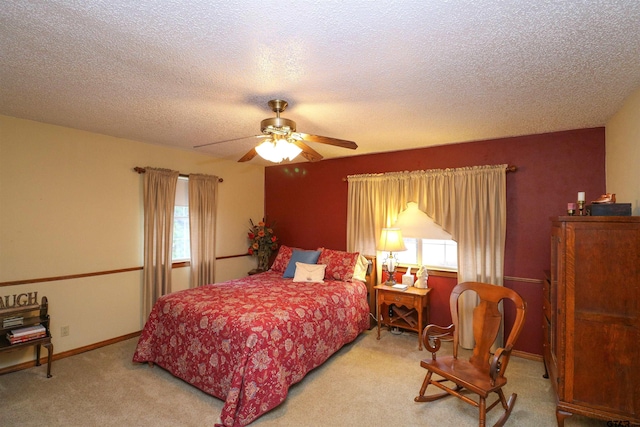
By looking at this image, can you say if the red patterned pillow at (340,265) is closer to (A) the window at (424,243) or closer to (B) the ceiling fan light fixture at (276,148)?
(A) the window at (424,243)

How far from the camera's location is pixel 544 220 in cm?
343

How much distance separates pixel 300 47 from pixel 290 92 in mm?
623

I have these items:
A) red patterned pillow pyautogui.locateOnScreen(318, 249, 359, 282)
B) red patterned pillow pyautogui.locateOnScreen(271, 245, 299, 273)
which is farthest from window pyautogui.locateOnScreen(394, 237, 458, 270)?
red patterned pillow pyautogui.locateOnScreen(271, 245, 299, 273)

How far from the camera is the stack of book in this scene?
281 cm

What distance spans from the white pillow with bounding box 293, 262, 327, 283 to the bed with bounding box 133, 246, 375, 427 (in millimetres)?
59

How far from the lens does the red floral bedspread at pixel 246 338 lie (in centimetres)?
238

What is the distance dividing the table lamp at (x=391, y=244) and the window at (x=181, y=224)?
2.81m

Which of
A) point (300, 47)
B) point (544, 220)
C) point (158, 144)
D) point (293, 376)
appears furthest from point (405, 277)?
point (158, 144)

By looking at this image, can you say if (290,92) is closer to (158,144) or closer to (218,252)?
(158,144)

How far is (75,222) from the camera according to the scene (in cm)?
350

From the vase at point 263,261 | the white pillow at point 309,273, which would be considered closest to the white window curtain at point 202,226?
the vase at point 263,261

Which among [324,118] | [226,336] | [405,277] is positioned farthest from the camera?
[405,277]

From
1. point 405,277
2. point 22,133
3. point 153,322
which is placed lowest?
point 153,322

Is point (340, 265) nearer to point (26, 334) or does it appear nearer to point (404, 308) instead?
point (404, 308)
